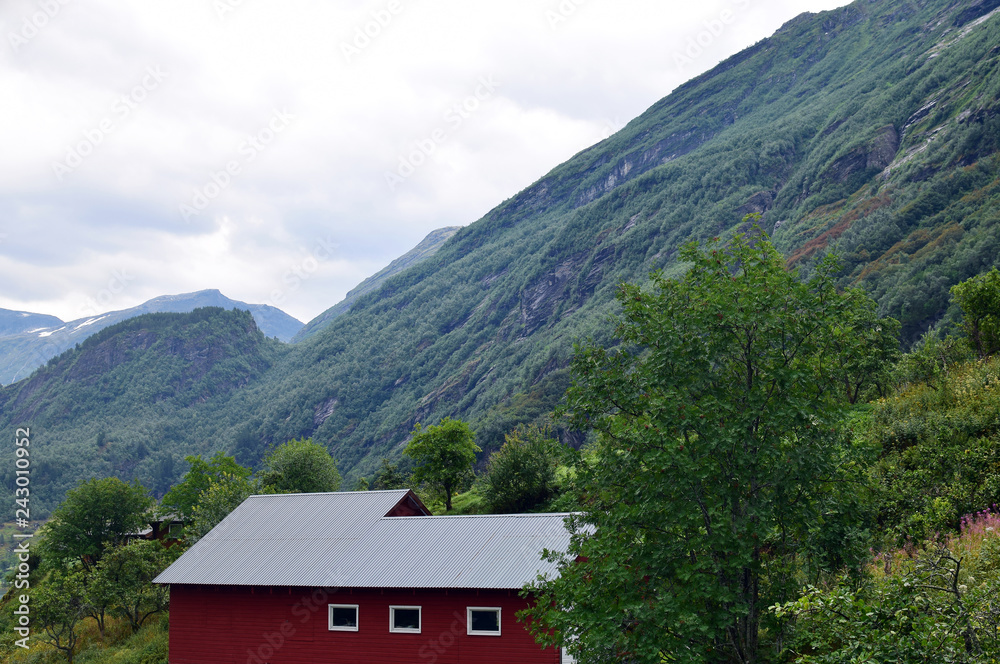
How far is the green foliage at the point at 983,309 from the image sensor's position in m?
29.2

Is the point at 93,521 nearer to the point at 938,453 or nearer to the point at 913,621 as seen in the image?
the point at 938,453

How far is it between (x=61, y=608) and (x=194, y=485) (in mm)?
27805

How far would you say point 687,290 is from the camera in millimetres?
14109

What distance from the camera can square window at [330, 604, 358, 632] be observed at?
26656 mm

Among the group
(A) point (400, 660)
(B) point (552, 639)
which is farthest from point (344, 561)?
(B) point (552, 639)

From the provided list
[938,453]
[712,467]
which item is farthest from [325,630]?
[938,453]

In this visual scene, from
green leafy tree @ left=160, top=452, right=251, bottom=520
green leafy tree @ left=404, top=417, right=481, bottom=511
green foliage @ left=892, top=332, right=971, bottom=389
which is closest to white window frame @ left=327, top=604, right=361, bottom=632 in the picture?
green leafy tree @ left=404, top=417, right=481, bottom=511

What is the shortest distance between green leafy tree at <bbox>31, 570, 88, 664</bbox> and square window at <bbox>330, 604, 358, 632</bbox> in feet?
64.9

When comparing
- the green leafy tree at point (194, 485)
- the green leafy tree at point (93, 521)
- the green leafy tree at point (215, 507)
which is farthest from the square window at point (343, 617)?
the green leafy tree at point (194, 485)

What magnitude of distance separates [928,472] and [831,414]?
28.5ft

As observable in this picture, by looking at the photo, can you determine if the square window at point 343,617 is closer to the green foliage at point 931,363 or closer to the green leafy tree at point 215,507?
the green leafy tree at point 215,507

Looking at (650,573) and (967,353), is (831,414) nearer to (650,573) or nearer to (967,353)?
(650,573)

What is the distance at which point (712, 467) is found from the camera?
12.4 metres

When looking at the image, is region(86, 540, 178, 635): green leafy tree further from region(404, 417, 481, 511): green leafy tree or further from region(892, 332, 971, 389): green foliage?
region(892, 332, 971, 389): green foliage
